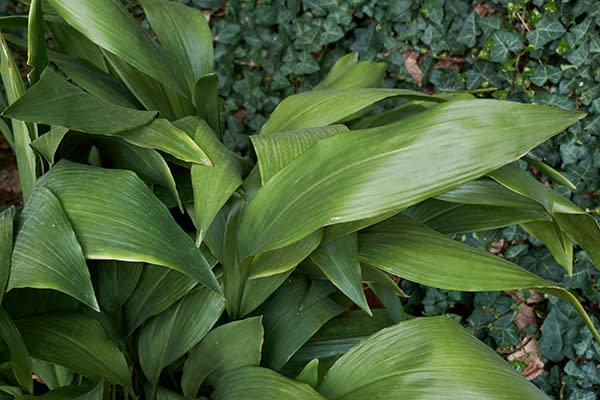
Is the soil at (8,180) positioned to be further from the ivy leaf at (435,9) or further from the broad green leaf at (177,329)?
the ivy leaf at (435,9)

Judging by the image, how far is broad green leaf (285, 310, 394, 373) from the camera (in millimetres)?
841

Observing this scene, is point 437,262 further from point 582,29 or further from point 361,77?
point 582,29

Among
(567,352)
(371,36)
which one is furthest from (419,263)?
(371,36)

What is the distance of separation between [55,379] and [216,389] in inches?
13.3

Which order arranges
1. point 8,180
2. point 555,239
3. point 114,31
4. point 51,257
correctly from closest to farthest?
1. point 51,257
2. point 114,31
3. point 555,239
4. point 8,180

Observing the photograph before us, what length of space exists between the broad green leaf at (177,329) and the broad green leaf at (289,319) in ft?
0.33

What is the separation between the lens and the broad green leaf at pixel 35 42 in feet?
2.21

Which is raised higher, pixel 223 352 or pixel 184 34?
pixel 184 34

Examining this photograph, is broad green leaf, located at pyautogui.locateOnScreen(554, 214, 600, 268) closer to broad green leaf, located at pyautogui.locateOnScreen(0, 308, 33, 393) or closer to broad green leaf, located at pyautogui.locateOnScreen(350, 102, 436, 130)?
broad green leaf, located at pyautogui.locateOnScreen(350, 102, 436, 130)

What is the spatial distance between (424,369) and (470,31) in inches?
40.2

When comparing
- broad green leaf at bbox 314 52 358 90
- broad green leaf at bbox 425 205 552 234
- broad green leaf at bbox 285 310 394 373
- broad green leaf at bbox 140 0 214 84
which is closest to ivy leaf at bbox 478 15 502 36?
broad green leaf at bbox 314 52 358 90

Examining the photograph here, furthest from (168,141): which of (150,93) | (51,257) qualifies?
(150,93)

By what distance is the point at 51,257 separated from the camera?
553mm

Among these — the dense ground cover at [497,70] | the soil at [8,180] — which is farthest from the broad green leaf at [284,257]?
the soil at [8,180]
